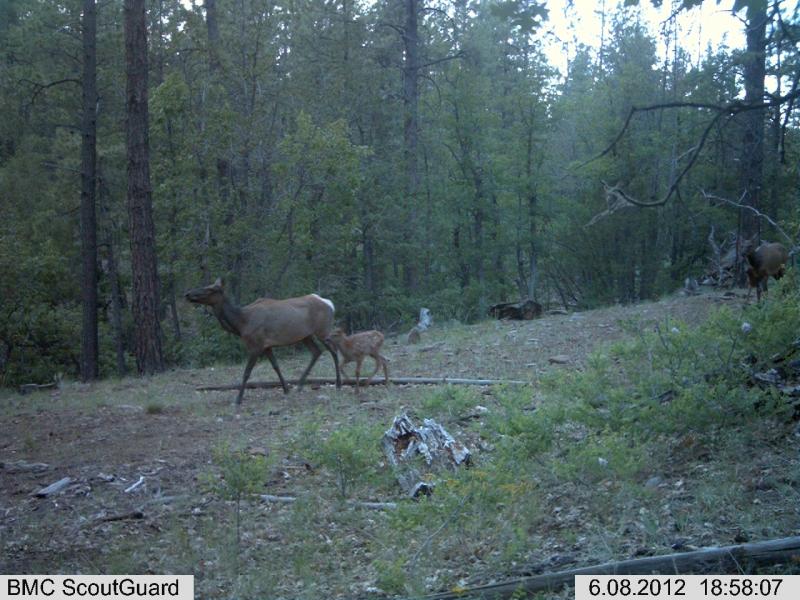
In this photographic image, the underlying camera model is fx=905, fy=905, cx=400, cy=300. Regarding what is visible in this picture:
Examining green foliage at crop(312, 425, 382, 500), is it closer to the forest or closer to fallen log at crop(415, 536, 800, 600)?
fallen log at crop(415, 536, 800, 600)

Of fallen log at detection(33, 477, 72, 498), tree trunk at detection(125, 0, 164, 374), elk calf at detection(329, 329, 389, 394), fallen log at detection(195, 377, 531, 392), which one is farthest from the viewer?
tree trunk at detection(125, 0, 164, 374)

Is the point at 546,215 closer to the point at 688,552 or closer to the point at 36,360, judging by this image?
the point at 36,360

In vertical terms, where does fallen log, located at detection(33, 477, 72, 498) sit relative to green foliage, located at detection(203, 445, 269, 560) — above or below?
below

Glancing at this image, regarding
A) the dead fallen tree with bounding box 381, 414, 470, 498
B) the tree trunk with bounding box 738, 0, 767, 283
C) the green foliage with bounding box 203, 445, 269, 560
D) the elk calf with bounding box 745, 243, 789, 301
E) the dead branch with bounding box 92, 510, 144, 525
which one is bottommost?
the dead branch with bounding box 92, 510, 144, 525

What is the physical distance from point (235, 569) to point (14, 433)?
583 cm

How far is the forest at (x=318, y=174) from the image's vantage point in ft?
65.6

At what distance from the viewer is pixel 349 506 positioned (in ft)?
24.6

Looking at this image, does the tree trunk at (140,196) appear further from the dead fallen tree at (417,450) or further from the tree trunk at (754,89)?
the tree trunk at (754,89)

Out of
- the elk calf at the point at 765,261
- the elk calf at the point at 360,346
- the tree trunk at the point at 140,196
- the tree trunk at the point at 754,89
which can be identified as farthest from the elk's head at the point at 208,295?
the elk calf at the point at 765,261

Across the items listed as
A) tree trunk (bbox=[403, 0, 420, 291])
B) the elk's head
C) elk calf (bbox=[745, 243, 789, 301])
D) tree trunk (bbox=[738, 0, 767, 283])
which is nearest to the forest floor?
the elk's head

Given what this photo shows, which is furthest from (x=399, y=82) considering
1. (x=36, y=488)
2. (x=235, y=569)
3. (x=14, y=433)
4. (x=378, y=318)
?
(x=235, y=569)

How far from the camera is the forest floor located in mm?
5777

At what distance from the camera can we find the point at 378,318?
2564 cm

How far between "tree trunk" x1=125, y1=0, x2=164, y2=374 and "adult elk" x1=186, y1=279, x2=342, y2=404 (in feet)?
15.8
